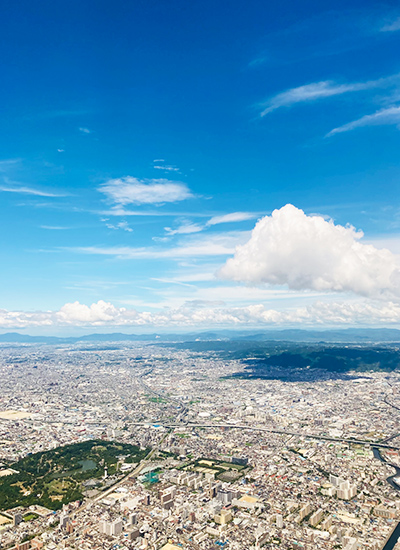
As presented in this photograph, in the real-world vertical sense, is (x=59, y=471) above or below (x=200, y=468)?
below

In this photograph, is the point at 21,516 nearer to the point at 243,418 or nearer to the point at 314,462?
the point at 314,462

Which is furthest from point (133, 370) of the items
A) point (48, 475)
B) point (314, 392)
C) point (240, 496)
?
point (240, 496)

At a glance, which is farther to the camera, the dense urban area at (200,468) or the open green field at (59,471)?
the open green field at (59,471)

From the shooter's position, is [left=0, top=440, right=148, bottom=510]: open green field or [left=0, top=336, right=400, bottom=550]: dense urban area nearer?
[left=0, top=336, right=400, bottom=550]: dense urban area
